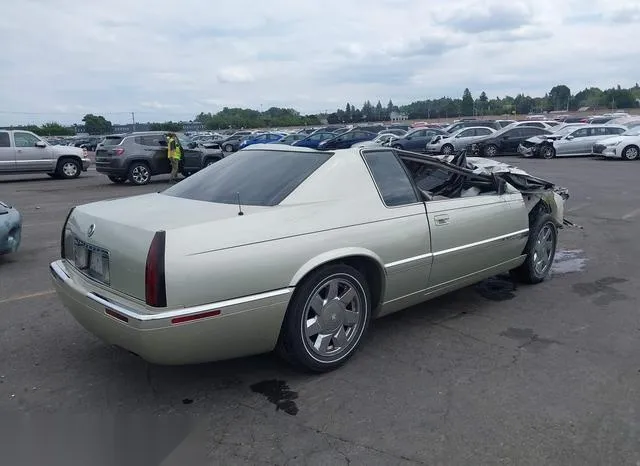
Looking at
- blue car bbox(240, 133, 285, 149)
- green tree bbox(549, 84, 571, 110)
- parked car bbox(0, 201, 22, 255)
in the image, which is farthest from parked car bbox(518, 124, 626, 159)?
green tree bbox(549, 84, 571, 110)

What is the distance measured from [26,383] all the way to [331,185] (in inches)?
95.2

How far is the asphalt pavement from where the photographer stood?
2.98 meters

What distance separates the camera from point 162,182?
759 inches

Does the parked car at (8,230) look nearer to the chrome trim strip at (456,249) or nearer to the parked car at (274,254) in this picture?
the parked car at (274,254)

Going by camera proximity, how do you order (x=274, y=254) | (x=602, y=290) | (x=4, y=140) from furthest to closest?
(x=4, y=140) < (x=602, y=290) < (x=274, y=254)

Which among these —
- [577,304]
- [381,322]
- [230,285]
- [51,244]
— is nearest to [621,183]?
[577,304]

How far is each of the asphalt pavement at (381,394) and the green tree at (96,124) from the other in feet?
280

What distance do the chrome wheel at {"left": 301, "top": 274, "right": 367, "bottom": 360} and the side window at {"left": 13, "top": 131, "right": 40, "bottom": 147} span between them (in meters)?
18.5

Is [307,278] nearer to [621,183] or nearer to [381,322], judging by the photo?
[381,322]

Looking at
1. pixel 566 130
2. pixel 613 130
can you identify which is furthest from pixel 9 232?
pixel 613 130

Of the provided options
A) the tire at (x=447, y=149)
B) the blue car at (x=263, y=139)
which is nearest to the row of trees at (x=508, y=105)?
the blue car at (x=263, y=139)

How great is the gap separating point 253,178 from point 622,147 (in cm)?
2273

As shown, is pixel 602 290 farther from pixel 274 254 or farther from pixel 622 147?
pixel 622 147

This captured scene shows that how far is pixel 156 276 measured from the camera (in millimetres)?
3109
